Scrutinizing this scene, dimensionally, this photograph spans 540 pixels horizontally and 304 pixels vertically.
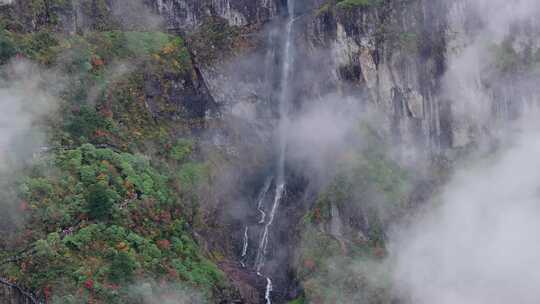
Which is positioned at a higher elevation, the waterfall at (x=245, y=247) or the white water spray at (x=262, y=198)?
the white water spray at (x=262, y=198)

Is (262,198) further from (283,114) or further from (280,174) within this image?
(283,114)

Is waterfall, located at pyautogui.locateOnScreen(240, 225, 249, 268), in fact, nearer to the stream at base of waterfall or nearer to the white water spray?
the stream at base of waterfall

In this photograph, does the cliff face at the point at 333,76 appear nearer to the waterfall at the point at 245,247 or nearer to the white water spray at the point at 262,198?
the waterfall at the point at 245,247

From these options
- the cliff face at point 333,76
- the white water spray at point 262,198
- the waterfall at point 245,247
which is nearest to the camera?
the waterfall at point 245,247

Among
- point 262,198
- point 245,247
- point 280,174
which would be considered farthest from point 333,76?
point 245,247

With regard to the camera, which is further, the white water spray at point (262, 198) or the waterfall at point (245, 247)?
the white water spray at point (262, 198)

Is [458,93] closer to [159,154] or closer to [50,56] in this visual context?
[159,154]

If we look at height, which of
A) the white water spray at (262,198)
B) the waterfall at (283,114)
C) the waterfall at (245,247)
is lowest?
the waterfall at (245,247)

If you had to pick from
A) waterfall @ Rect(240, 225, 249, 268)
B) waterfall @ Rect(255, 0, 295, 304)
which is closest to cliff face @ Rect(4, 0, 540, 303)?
waterfall @ Rect(240, 225, 249, 268)

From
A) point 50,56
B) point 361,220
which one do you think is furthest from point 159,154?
point 361,220

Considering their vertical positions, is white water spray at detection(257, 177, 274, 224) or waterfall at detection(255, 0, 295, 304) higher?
waterfall at detection(255, 0, 295, 304)

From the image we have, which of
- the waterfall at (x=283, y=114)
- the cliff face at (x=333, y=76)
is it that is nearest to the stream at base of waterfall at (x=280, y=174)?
the waterfall at (x=283, y=114)

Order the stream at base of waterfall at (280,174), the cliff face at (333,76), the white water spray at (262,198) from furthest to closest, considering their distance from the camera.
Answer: the cliff face at (333,76) < the white water spray at (262,198) < the stream at base of waterfall at (280,174)
